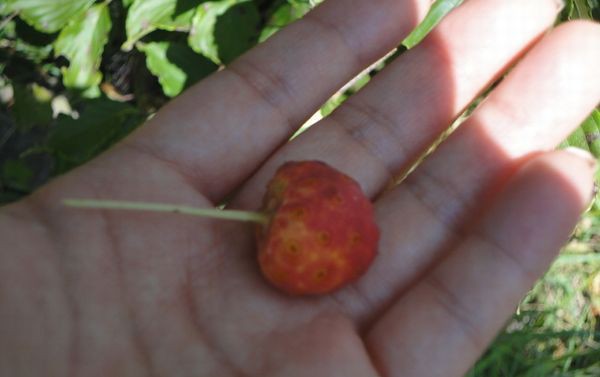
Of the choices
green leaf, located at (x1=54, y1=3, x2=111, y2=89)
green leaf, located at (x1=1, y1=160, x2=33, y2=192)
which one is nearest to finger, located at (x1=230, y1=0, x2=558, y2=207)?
green leaf, located at (x1=54, y1=3, x2=111, y2=89)

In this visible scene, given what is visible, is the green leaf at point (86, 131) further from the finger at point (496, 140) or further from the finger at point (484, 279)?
the finger at point (484, 279)

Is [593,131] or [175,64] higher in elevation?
[593,131]

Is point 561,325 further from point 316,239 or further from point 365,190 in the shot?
point 316,239

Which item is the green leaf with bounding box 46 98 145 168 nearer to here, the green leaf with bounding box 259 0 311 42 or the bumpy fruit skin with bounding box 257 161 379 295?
the green leaf with bounding box 259 0 311 42

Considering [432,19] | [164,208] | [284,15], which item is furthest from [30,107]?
[432,19]

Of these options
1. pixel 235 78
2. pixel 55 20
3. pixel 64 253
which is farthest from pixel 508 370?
pixel 55 20
